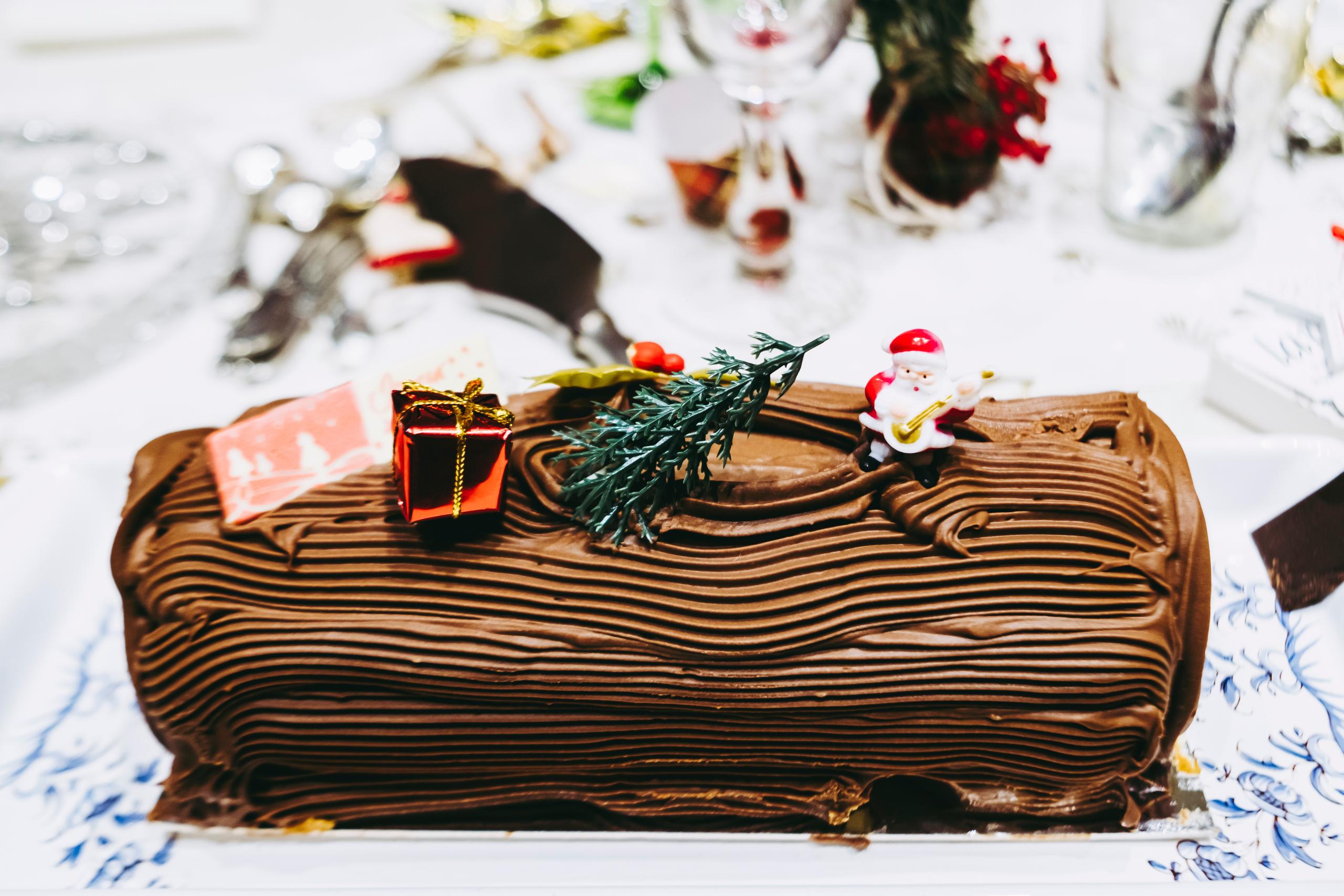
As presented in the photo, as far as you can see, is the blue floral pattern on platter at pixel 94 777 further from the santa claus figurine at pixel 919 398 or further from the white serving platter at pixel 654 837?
the santa claus figurine at pixel 919 398

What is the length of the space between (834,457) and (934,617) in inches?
12.8

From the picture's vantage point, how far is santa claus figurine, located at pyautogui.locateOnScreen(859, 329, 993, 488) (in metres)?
1.58

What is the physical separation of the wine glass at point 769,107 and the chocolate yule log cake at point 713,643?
3.63 ft

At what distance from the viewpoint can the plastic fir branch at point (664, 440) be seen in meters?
1.58

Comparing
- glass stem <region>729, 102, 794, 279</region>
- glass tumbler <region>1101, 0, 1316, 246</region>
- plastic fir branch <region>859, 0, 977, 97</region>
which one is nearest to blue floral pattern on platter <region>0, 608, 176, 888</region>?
glass stem <region>729, 102, 794, 279</region>

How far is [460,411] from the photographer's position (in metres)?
1.65

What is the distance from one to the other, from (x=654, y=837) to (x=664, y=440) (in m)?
0.70

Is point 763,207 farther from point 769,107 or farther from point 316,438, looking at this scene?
point 316,438

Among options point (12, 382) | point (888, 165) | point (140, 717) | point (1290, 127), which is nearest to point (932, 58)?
point (888, 165)

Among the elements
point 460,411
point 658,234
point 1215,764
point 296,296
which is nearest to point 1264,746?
point 1215,764

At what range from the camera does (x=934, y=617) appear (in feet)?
5.20

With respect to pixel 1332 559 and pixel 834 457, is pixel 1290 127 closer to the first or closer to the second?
pixel 1332 559

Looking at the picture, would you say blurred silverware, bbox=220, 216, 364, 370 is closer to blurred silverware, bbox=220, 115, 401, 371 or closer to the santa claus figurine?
blurred silverware, bbox=220, 115, 401, 371

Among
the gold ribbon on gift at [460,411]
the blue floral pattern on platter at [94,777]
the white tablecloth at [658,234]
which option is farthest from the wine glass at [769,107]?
the blue floral pattern on platter at [94,777]
